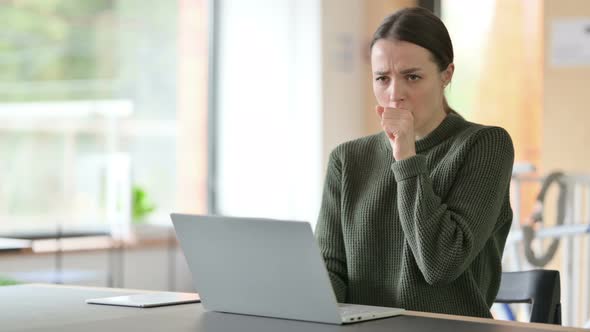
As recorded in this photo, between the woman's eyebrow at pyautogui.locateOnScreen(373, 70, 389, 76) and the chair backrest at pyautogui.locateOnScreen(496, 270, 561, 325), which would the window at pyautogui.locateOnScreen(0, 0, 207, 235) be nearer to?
the woman's eyebrow at pyautogui.locateOnScreen(373, 70, 389, 76)

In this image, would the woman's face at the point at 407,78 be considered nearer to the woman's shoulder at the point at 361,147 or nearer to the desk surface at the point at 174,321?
the woman's shoulder at the point at 361,147

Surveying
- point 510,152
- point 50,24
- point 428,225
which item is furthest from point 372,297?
point 50,24

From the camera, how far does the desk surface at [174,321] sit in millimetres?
1473

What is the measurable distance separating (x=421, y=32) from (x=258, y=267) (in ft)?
2.05

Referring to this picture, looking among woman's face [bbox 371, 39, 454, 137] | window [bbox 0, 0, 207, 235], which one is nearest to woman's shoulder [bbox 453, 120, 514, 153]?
woman's face [bbox 371, 39, 454, 137]

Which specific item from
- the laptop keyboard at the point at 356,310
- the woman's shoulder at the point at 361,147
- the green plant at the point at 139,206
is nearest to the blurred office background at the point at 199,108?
the green plant at the point at 139,206

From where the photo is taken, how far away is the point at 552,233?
361 cm

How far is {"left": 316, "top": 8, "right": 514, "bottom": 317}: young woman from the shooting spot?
1.82 metres

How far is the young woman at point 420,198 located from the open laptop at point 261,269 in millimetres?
234

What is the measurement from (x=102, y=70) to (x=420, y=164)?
3.65 metres

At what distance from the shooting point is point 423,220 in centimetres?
180

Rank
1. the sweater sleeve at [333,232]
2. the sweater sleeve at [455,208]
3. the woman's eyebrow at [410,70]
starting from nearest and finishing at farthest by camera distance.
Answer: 1. the sweater sleeve at [455,208]
2. the woman's eyebrow at [410,70]
3. the sweater sleeve at [333,232]

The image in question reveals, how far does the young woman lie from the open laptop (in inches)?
9.2

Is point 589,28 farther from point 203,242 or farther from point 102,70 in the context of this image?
point 203,242
